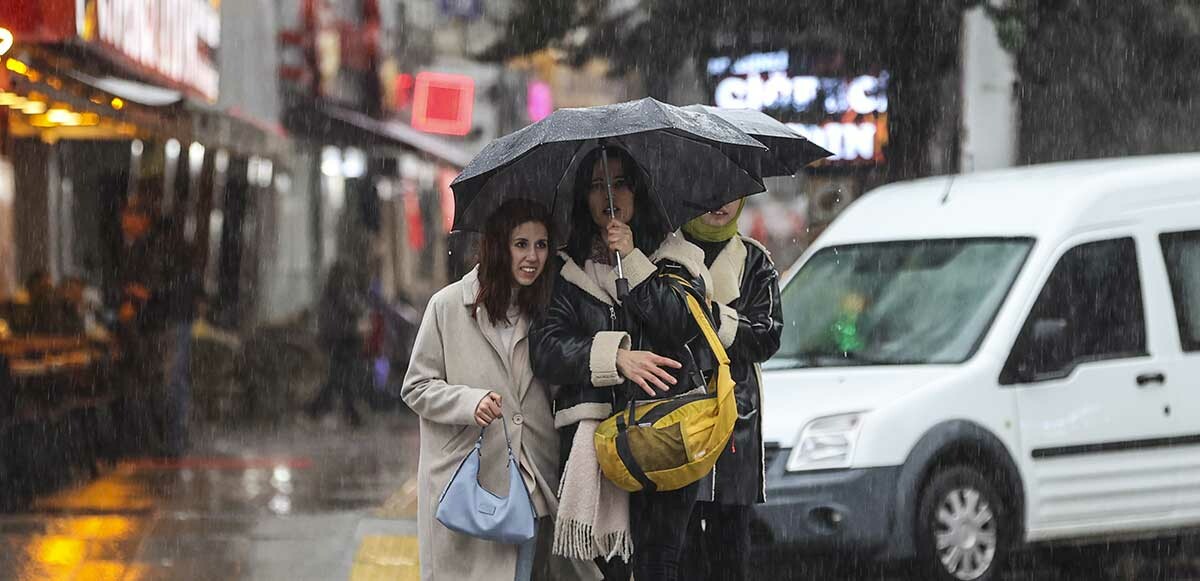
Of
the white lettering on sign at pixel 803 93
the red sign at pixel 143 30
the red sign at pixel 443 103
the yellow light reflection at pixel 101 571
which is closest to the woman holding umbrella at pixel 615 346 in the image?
Answer: the yellow light reflection at pixel 101 571

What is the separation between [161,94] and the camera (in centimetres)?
1323

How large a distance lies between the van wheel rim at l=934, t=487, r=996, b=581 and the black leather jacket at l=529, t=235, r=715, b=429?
9.24 feet

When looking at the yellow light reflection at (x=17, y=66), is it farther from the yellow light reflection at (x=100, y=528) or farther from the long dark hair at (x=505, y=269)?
the long dark hair at (x=505, y=269)

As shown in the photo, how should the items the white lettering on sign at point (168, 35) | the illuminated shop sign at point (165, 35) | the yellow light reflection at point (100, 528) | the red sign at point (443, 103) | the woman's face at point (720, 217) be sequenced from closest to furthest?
the woman's face at point (720, 217) → the yellow light reflection at point (100, 528) → the illuminated shop sign at point (165, 35) → the white lettering on sign at point (168, 35) → the red sign at point (443, 103)

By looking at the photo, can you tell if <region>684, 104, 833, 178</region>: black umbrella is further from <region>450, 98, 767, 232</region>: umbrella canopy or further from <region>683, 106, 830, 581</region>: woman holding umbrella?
<region>450, 98, 767, 232</region>: umbrella canopy

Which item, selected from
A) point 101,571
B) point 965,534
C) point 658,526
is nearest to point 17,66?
point 101,571

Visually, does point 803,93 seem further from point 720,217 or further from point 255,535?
point 720,217

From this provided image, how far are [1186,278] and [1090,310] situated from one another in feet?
2.12

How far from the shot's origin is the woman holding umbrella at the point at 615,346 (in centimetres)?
509

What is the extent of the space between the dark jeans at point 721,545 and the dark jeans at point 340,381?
1111cm

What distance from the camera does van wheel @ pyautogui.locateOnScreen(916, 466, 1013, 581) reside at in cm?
771

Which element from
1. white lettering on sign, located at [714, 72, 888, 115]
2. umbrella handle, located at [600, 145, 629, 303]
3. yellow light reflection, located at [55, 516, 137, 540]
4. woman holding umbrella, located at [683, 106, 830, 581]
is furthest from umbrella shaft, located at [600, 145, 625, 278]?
white lettering on sign, located at [714, 72, 888, 115]

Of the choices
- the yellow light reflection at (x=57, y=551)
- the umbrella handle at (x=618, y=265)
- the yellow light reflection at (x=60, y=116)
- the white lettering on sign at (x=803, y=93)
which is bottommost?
the yellow light reflection at (x=57, y=551)

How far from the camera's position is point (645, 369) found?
16.6ft
